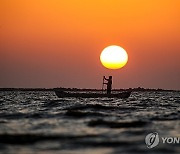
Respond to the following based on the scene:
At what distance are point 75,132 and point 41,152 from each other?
4851 millimetres

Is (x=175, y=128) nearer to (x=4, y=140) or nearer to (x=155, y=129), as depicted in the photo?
(x=155, y=129)

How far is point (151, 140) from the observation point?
13.9 meters

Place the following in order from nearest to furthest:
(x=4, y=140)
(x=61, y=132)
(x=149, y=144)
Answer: (x=149, y=144)
(x=4, y=140)
(x=61, y=132)

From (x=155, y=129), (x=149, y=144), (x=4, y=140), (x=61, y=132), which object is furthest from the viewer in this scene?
(x=155, y=129)

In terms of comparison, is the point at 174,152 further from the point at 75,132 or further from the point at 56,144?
the point at 75,132

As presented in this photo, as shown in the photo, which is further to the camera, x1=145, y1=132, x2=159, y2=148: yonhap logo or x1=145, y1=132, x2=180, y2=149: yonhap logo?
x1=145, y1=132, x2=180, y2=149: yonhap logo

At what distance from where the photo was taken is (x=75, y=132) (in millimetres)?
16734

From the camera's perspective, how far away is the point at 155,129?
1783 cm

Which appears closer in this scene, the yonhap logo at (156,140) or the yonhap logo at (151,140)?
the yonhap logo at (151,140)

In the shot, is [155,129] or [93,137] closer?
[93,137]

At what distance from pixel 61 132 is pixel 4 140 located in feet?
10.4

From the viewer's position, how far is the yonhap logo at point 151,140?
12.9m

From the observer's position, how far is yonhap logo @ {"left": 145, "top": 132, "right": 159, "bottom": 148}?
12.9m

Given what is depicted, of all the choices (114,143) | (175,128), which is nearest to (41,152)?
(114,143)
